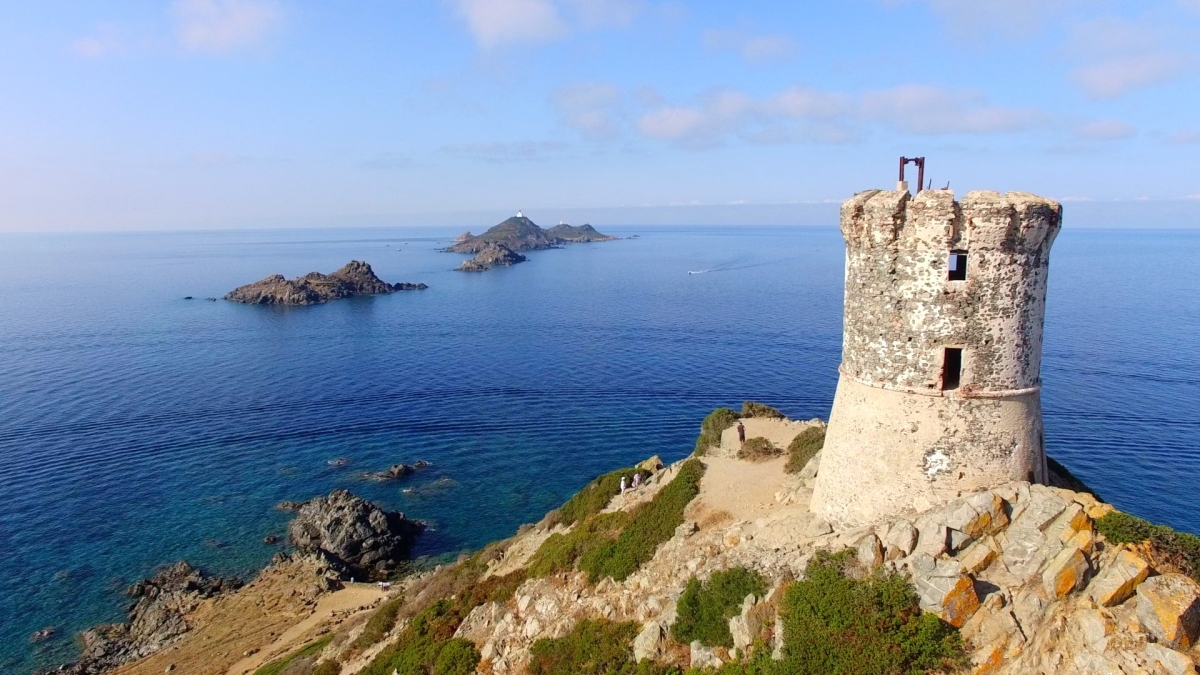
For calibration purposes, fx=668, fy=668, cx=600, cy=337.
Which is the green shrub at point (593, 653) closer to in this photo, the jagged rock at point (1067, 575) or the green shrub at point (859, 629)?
the green shrub at point (859, 629)

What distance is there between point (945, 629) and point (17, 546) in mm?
49450

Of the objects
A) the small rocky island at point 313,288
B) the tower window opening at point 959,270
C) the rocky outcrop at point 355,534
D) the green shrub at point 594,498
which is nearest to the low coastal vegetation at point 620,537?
the green shrub at point 594,498

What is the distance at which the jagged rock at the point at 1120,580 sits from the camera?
1361 cm

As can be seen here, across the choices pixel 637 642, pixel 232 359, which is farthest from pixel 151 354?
pixel 637 642

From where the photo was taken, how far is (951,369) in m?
17.5

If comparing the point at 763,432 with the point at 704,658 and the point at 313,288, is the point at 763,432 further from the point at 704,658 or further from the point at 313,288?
the point at 313,288

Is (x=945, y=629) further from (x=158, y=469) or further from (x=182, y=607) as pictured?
(x=158, y=469)

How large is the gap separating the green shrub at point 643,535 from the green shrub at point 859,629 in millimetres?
6947

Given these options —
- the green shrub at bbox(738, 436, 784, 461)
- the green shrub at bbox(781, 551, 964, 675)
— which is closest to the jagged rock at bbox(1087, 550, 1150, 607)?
the green shrub at bbox(781, 551, 964, 675)

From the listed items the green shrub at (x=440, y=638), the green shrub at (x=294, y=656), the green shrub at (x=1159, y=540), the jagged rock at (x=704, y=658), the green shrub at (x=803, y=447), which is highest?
the green shrub at (x=1159, y=540)

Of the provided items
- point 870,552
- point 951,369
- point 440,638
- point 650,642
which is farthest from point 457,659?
point 951,369

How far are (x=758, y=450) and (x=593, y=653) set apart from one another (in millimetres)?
13221

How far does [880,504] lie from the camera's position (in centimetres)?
1750

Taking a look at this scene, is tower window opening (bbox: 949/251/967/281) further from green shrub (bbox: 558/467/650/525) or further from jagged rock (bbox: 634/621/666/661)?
green shrub (bbox: 558/467/650/525)
